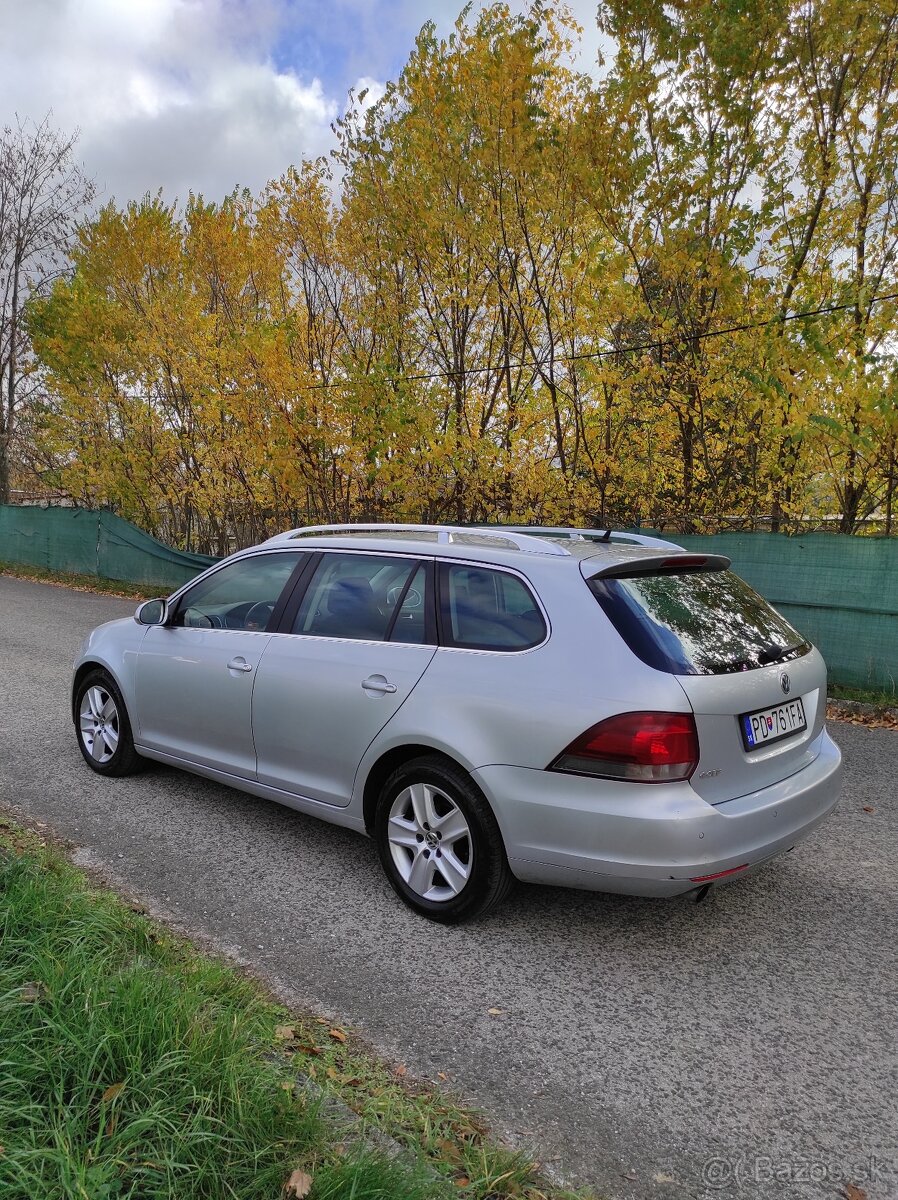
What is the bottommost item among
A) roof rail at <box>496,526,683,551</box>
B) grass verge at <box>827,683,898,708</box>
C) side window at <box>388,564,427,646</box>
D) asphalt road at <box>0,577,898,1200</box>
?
asphalt road at <box>0,577,898,1200</box>

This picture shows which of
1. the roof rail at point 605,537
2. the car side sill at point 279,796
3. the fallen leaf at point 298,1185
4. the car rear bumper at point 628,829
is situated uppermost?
the roof rail at point 605,537

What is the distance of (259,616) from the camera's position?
14.8ft

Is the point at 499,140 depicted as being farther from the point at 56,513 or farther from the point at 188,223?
the point at 56,513

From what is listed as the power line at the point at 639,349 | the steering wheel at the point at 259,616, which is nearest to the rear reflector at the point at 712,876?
the steering wheel at the point at 259,616

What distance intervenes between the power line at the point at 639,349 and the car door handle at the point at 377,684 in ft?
23.0

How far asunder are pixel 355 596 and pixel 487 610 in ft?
2.71

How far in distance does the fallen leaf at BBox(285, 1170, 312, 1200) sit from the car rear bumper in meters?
1.47

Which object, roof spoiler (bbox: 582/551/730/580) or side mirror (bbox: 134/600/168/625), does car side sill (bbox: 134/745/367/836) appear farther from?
roof spoiler (bbox: 582/551/730/580)

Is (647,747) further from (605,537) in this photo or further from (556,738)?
(605,537)

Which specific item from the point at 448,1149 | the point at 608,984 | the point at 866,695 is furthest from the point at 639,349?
the point at 448,1149

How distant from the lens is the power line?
8.48m

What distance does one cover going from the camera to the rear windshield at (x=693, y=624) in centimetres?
316

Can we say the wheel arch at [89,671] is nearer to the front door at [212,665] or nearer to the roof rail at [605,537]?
the front door at [212,665]

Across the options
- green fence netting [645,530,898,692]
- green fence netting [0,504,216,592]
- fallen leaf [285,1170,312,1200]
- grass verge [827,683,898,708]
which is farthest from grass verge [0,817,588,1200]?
green fence netting [0,504,216,592]
